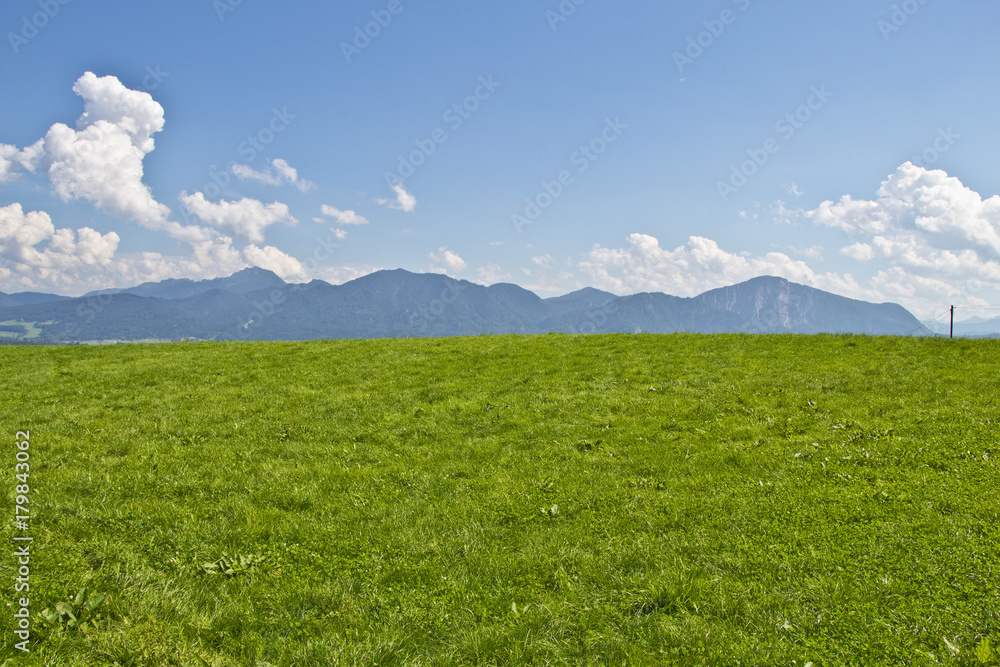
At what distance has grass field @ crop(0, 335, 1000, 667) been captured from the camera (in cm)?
612

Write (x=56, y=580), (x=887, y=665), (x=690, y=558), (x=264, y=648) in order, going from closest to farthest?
(x=887, y=665) → (x=264, y=648) → (x=56, y=580) → (x=690, y=558)

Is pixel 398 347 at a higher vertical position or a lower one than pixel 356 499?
higher

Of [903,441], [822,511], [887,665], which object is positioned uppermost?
[903,441]

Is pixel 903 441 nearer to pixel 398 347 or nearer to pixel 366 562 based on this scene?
pixel 366 562

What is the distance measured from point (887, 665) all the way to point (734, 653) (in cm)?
168

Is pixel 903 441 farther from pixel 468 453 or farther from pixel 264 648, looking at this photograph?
pixel 264 648

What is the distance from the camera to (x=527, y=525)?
30.5 ft

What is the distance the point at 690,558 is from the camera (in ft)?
25.9

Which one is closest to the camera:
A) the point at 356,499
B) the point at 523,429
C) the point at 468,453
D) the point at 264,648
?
the point at 264,648

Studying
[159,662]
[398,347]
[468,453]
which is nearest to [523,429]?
[468,453]

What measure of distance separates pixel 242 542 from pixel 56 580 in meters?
2.49

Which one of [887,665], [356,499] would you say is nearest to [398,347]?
[356,499]

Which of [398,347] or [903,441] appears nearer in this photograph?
[903,441]

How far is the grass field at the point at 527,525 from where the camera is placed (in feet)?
20.1
